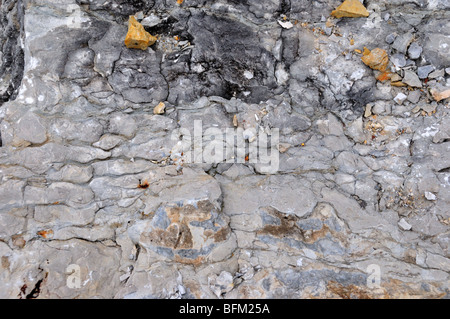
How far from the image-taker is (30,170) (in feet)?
8.07

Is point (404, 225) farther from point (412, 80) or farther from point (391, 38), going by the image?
point (391, 38)

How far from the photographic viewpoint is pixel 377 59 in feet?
8.59

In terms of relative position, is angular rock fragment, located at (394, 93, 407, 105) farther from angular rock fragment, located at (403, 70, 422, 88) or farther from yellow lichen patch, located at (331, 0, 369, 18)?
yellow lichen patch, located at (331, 0, 369, 18)

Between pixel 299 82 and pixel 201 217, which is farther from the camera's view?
pixel 299 82

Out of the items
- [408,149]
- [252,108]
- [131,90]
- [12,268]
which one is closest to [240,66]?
[252,108]

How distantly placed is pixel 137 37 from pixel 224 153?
1.10 meters

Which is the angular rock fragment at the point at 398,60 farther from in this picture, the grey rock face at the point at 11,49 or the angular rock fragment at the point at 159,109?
the grey rock face at the point at 11,49

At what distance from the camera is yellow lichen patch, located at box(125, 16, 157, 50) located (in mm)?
2602

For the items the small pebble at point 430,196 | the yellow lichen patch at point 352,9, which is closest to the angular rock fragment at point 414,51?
the yellow lichen patch at point 352,9

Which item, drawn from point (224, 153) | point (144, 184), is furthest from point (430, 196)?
point (144, 184)

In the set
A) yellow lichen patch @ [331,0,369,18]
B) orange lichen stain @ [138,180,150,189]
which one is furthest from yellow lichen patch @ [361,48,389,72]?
orange lichen stain @ [138,180,150,189]
